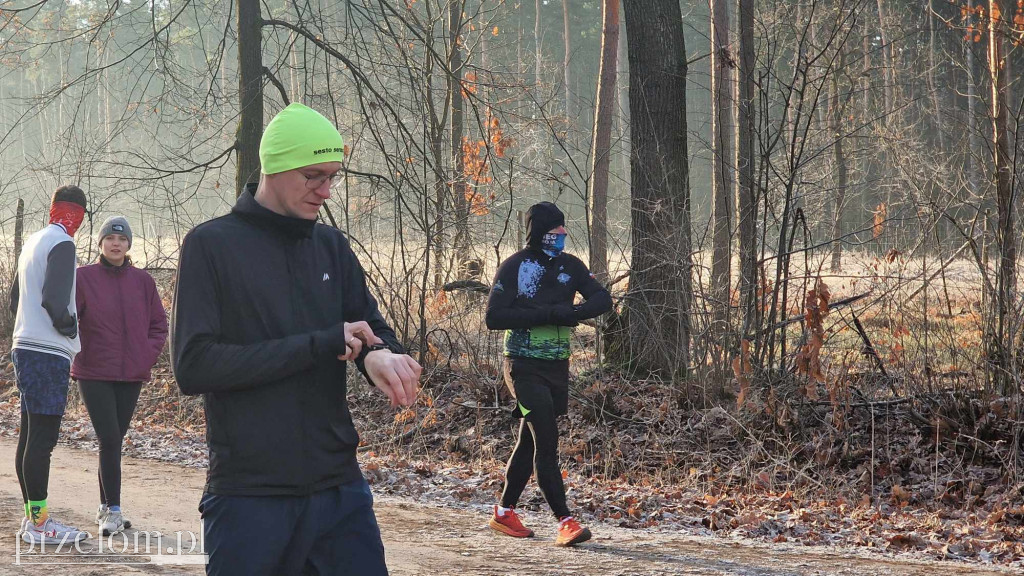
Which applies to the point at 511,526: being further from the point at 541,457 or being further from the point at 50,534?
the point at 50,534

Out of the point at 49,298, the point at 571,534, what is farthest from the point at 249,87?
the point at 571,534

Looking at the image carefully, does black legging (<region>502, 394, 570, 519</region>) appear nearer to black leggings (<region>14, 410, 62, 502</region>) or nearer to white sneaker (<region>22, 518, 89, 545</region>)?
white sneaker (<region>22, 518, 89, 545</region>)

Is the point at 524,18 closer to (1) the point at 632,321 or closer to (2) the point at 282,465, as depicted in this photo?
(1) the point at 632,321

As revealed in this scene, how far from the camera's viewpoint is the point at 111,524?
21.2 feet

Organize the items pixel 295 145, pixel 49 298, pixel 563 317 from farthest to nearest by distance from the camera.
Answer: pixel 563 317 → pixel 49 298 → pixel 295 145

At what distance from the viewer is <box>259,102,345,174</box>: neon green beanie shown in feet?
9.69

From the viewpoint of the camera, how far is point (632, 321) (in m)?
10.5

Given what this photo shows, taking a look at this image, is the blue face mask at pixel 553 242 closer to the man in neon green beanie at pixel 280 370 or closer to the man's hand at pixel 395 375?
the man in neon green beanie at pixel 280 370

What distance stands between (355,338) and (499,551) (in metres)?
3.94

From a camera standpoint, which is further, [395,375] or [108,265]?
[108,265]

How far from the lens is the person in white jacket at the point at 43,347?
5.92m

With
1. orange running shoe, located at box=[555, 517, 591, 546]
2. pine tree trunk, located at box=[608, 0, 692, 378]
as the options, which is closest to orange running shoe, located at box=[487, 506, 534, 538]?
orange running shoe, located at box=[555, 517, 591, 546]

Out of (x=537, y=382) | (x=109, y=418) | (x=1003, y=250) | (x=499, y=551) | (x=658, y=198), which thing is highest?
(x=658, y=198)

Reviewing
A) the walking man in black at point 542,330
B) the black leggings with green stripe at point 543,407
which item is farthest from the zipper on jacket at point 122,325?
the black leggings with green stripe at point 543,407
